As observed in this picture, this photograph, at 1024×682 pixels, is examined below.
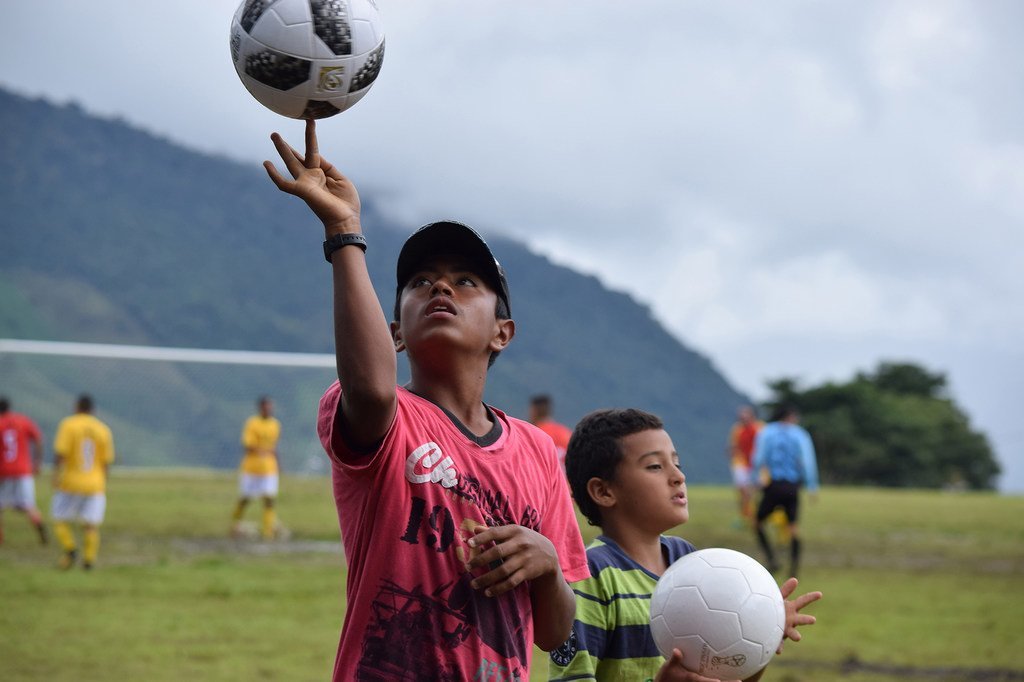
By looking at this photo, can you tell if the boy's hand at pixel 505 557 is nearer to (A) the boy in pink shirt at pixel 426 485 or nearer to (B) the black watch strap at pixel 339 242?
(A) the boy in pink shirt at pixel 426 485

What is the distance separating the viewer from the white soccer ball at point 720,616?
3.17 meters

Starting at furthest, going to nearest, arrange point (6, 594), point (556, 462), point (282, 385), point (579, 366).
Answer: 1. point (579, 366)
2. point (282, 385)
3. point (6, 594)
4. point (556, 462)

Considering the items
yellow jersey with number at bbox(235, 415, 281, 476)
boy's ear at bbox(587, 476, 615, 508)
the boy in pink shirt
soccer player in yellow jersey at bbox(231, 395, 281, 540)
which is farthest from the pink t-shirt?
yellow jersey with number at bbox(235, 415, 281, 476)

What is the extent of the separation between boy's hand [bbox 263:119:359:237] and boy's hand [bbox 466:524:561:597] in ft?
2.47

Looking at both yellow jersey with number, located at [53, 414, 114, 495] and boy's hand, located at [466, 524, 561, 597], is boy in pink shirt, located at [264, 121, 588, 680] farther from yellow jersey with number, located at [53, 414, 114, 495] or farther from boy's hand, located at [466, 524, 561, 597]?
yellow jersey with number, located at [53, 414, 114, 495]

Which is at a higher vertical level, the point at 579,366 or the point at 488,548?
the point at 579,366

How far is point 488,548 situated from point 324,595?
9.68 metres

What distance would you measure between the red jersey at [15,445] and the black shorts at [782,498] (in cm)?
938

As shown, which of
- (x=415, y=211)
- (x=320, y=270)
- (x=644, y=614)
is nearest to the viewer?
(x=644, y=614)

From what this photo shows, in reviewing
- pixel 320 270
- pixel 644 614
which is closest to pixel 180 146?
pixel 320 270

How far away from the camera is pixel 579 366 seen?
4943 inches

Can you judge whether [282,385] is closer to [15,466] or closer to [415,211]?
[15,466]

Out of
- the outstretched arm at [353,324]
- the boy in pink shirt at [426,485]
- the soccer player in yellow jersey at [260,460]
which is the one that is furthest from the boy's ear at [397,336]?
the soccer player in yellow jersey at [260,460]

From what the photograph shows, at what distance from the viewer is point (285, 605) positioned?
11.4 metres
